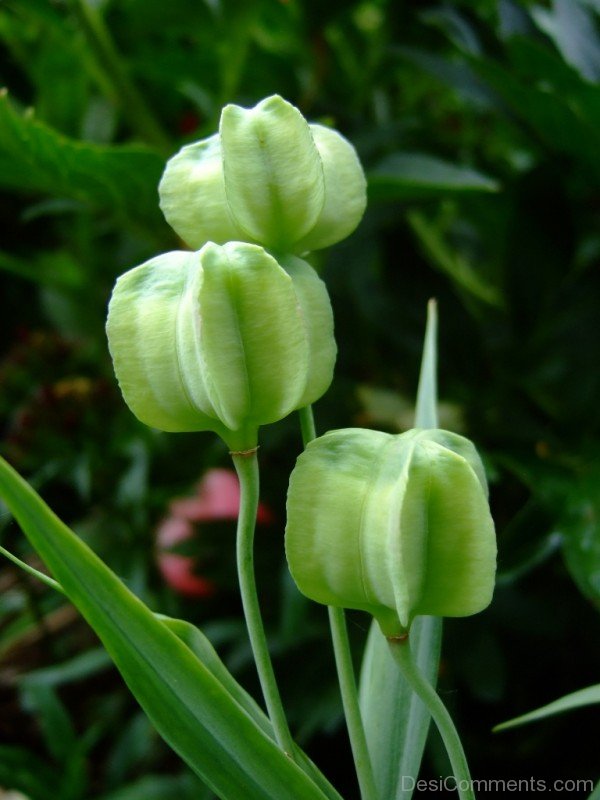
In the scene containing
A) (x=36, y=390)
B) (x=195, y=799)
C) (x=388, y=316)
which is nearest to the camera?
(x=195, y=799)

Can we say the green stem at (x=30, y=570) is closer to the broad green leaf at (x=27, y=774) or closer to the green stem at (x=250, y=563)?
the green stem at (x=250, y=563)

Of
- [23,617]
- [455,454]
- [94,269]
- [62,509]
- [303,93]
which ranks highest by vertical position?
[455,454]

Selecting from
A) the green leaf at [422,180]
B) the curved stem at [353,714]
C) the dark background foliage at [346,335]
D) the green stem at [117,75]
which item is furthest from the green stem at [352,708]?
the green stem at [117,75]

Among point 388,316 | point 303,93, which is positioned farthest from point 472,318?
point 303,93

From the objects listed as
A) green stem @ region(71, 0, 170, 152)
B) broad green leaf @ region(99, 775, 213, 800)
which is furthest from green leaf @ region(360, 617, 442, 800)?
green stem @ region(71, 0, 170, 152)

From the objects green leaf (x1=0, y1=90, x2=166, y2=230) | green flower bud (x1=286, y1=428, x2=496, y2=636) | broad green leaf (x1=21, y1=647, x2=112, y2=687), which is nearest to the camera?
green flower bud (x1=286, y1=428, x2=496, y2=636)

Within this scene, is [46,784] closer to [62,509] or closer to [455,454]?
[62,509]

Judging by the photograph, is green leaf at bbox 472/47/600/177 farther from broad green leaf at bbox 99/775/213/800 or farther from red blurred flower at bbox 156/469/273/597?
broad green leaf at bbox 99/775/213/800
